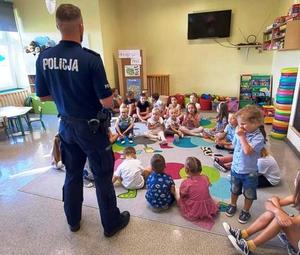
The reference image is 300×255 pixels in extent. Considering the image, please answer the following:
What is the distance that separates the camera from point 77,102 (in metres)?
1.44

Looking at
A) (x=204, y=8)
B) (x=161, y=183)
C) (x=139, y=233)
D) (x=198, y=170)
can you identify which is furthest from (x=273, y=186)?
(x=204, y=8)

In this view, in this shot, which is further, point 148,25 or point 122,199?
point 148,25

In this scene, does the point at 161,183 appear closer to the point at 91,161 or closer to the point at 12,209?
the point at 91,161

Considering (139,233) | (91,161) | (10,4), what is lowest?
(139,233)

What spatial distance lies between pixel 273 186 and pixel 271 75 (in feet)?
12.2

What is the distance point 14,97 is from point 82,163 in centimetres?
475

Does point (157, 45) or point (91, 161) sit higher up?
point (157, 45)

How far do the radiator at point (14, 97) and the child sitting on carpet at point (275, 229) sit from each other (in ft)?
17.7

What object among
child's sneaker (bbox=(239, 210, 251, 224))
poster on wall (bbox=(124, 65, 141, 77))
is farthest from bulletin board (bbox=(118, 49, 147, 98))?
child's sneaker (bbox=(239, 210, 251, 224))

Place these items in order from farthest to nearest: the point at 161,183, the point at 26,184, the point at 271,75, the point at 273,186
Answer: the point at 271,75, the point at 26,184, the point at 273,186, the point at 161,183

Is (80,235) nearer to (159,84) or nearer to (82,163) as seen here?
(82,163)

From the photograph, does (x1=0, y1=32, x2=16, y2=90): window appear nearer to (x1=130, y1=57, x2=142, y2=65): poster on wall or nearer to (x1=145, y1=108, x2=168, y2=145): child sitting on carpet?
(x1=130, y1=57, x2=142, y2=65): poster on wall

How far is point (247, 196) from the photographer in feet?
5.73

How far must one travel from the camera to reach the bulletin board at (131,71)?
5562mm
